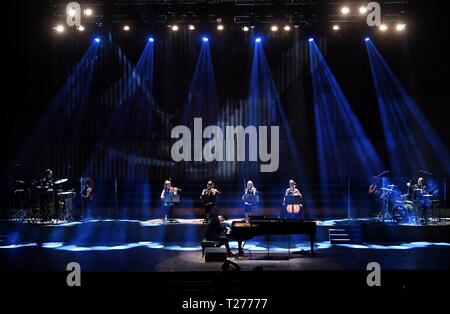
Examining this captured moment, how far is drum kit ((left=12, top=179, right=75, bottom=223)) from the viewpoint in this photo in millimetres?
12062

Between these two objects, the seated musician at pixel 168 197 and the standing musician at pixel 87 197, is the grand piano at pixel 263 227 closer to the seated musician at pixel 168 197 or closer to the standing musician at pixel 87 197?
the seated musician at pixel 168 197

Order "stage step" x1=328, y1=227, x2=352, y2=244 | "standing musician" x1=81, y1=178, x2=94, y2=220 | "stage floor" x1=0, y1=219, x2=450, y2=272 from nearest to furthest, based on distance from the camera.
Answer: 1. "stage floor" x1=0, y1=219, x2=450, y2=272
2. "stage step" x1=328, y1=227, x2=352, y2=244
3. "standing musician" x1=81, y1=178, x2=94, y2=220

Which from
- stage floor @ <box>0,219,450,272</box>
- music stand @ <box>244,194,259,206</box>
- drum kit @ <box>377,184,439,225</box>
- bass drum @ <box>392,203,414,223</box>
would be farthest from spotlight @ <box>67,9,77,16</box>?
bass drum @ <box>392,203,414,223</box>

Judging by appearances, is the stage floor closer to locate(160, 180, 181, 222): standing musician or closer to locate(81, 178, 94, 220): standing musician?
locate(160, 180, 181, 222): standing musician

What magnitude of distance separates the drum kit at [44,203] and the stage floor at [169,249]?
0.84 metres

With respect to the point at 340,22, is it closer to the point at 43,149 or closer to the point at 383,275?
the point at 383,275

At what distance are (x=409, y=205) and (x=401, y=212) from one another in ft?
1.00

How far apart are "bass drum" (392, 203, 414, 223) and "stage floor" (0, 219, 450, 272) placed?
82cm

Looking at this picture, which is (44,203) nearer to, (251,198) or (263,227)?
(251,198)

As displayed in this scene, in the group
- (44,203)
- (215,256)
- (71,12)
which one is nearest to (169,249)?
(215,256)

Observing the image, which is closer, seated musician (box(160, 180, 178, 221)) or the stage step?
the stage step

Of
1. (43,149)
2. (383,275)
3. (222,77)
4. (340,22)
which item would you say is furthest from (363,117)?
(43,149)

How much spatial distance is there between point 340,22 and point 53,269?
10.6 meters

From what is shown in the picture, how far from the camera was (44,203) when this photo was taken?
12078 millimetres
